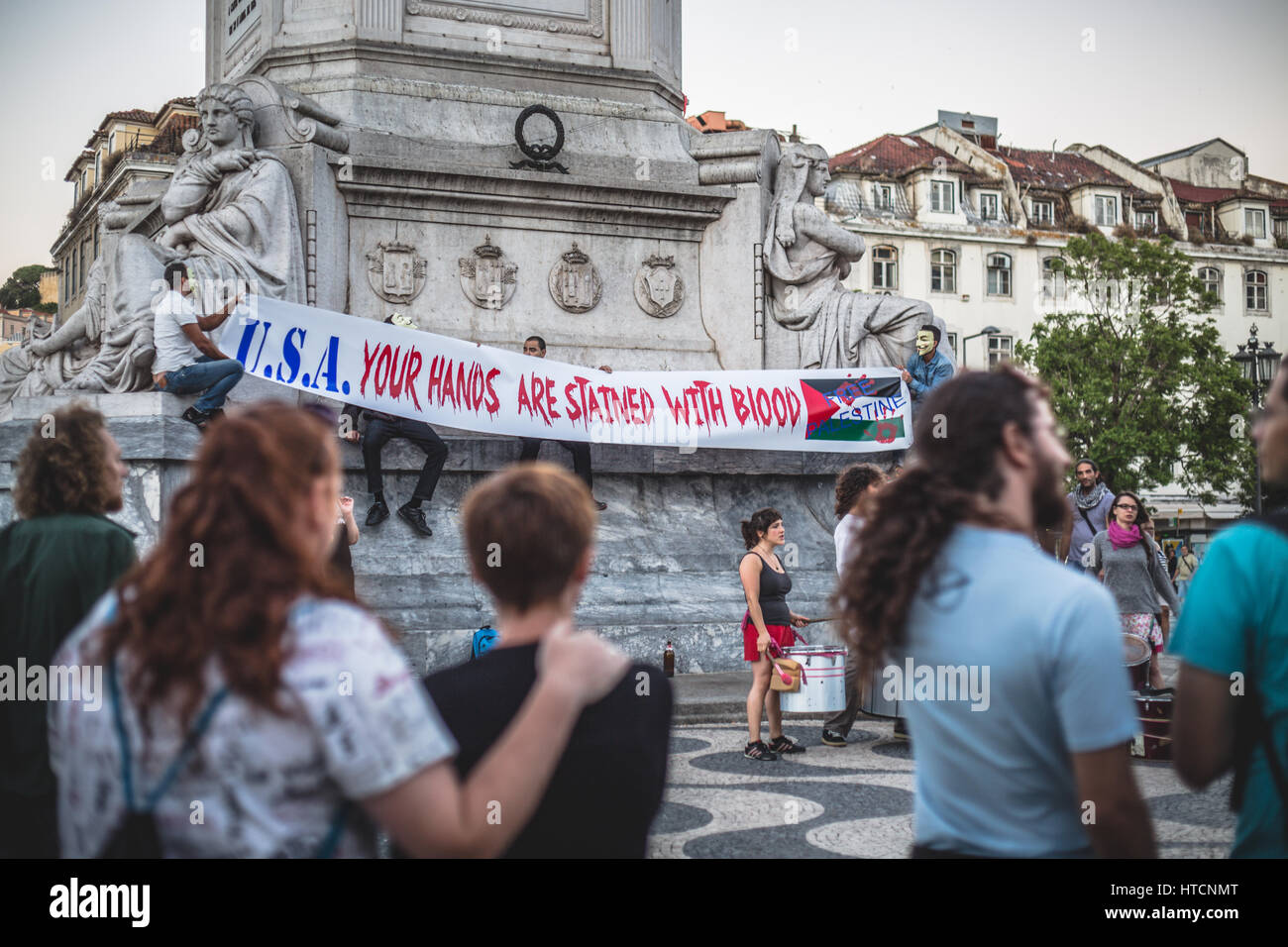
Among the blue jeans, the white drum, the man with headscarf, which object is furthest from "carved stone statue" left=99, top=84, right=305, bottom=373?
the man with headscarf

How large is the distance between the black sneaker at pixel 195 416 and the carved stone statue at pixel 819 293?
5.53 metres

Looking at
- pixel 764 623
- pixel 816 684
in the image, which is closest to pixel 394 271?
pixel 764 623

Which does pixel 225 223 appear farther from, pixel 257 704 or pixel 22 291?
pixel 22 291

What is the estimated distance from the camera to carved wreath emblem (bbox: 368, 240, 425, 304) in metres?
12.6

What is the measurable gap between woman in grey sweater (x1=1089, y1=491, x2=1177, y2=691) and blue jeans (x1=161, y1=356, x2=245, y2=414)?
6433 millimetres

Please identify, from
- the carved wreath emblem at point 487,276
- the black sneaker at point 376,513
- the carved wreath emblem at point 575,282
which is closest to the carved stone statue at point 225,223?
the carved wreath emblem at point 487,276

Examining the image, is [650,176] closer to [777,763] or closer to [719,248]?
[719,248]

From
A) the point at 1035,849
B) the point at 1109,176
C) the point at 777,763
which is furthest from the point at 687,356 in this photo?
the point at 1109,176

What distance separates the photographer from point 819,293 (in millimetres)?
13609

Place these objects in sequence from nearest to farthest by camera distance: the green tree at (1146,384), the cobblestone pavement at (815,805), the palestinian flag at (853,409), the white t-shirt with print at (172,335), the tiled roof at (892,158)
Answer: the cobblestone pavement at (815,805) < the white t-shirt with print at (172,335) < the palestinian flag at (853,409) < the green tree at (1146,384) < the tiled roof at (892,158)

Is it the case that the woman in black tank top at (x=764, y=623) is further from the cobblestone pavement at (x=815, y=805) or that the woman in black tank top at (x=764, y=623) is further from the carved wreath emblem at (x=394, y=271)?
the carved wreath emblem at (x=394, y=271)

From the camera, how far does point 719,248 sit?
13.8 m

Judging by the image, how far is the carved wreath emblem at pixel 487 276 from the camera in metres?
12.9

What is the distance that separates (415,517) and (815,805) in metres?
5.42
